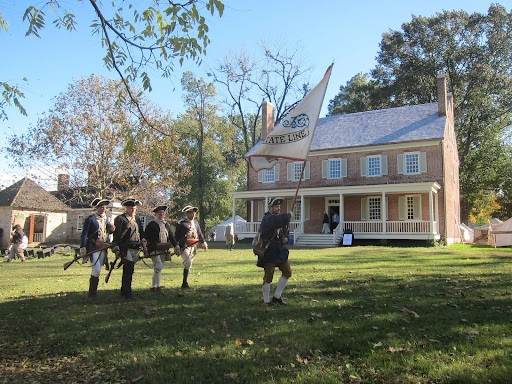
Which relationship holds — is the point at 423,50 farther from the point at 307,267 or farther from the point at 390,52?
the point at 307,267

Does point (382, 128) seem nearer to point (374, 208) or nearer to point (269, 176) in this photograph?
point (374, 208)

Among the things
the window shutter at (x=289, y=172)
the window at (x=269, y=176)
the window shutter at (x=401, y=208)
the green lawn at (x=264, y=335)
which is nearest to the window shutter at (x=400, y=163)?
the window shutter at (x=401, y=208)

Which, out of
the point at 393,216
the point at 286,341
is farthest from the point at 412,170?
the point at 286,341

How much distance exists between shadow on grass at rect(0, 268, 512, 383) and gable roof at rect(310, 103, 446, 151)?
24.9 meters

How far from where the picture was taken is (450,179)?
116 feet

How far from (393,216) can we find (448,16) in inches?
951

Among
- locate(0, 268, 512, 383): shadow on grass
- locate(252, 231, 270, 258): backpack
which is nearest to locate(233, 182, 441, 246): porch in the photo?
locate(0, 268, 512, 383): shadow on grass

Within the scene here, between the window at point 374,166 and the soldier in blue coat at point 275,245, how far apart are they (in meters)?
27.0

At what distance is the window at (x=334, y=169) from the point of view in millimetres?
35781

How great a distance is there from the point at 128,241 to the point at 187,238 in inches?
63.4

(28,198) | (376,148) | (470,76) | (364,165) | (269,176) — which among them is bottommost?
(28,198)

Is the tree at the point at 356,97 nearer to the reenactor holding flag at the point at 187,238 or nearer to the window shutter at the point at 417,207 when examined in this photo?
the window shutter at the point at 417,207

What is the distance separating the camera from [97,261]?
9.76 metres

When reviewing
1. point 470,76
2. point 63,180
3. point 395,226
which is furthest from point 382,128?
point 63,180
